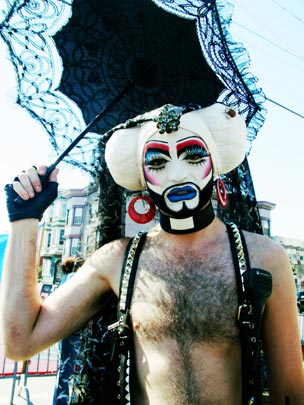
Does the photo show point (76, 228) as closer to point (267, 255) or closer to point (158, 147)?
point (158, 147)

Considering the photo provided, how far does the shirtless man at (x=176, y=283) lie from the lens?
58.6 inches

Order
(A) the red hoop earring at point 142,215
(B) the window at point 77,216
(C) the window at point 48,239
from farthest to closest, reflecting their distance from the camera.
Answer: (C) the window at point 48,239 < (B) the window at point 77,216 < (A) the red hoop earring at point 142,215

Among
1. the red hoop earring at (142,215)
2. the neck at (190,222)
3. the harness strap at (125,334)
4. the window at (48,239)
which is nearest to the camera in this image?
the harness strap at (125,334)

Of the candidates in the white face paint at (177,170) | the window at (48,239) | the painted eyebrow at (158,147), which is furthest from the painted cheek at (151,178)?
the window at (48,239)

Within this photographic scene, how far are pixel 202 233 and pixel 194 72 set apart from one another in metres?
1.11

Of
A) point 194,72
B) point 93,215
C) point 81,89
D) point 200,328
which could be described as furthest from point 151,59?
point 200,328

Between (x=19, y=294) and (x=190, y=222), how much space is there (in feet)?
2.73

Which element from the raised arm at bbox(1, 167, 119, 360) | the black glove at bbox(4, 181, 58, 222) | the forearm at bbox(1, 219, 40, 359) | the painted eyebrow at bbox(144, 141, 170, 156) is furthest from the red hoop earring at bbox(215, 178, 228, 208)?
the forearm at bbox(1, 219, 40, 359)

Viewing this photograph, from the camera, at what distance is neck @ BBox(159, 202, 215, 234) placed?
1749 millimetres

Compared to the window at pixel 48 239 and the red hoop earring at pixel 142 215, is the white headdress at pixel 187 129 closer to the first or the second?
the red hoop earring at pixel 142 215

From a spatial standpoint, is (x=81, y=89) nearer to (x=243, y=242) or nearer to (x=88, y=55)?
(x=88, y=55)

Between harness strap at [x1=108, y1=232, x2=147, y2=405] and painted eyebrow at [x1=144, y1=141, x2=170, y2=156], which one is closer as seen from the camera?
harness strap at [x1=108, y1=232, x2=147, y2=405]

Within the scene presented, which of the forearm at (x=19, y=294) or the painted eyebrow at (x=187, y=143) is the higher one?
the painted eyebrow at (x=187, y=143)

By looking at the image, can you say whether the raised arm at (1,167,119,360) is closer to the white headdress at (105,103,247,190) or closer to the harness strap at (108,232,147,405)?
the harness strap at (108,232,147,405)
